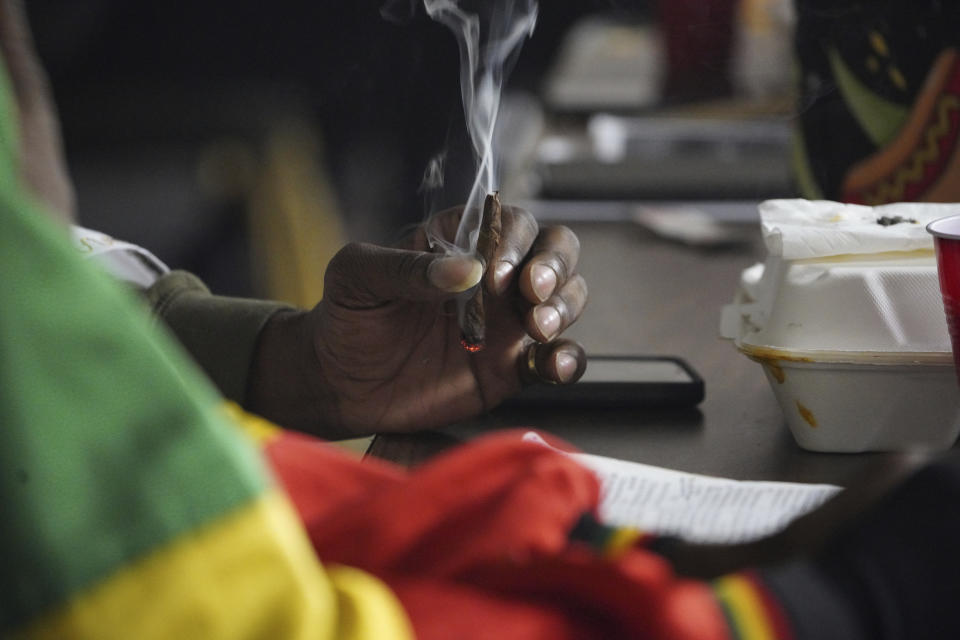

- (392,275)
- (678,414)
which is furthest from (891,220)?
(392,275)

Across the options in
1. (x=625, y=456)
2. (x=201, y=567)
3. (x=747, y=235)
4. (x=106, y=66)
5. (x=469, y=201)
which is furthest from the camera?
(x=106, y=66)

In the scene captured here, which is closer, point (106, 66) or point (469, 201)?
point (469, 201)

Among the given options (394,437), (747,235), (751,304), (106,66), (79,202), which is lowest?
(79,202)

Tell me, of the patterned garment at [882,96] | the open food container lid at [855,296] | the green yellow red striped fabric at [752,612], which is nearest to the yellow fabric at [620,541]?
the green yellow red striped fabric at [752,612]

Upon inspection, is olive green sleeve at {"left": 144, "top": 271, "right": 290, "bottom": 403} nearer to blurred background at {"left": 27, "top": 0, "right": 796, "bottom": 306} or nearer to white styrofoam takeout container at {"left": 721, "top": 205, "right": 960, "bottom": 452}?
white styrofoam takeout container at {"left": 721, "top": 205, "right": 960, "bottom": 452}

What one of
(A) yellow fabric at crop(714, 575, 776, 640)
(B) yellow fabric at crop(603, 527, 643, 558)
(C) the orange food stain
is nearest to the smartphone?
(C) the orange food stain

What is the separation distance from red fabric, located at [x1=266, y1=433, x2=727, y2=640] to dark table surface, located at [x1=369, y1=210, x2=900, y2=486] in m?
0.14

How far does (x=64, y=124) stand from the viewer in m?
2.79

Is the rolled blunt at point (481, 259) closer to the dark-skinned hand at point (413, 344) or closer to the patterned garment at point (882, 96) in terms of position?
the dark-skinned hand at point (413, 344)

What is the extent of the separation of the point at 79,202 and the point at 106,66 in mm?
591

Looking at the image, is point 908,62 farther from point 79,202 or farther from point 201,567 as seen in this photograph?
point 79,202

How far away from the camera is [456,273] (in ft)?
2.40

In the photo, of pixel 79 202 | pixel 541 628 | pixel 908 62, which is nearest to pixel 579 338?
pixel 908 62

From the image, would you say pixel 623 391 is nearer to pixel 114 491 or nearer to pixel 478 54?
pixel 478 54
